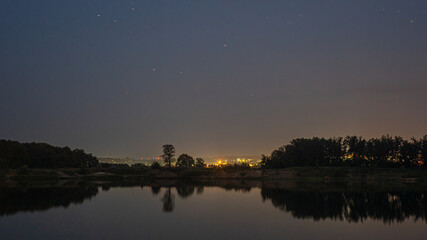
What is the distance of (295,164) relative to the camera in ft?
391

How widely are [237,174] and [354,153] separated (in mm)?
42380

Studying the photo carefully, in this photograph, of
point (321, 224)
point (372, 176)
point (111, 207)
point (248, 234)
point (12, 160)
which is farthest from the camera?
point (12, 160)

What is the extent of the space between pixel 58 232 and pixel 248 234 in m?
10.5

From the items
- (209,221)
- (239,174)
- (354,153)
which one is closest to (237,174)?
(239,174)

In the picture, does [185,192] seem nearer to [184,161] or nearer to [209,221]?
[209,221]

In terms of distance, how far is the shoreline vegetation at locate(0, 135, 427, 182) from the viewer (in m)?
100

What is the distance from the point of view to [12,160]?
360 ft

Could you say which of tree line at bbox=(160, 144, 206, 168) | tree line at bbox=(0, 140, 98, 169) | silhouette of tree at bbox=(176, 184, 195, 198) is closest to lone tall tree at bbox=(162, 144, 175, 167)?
tree line at bbox=(160, 144, 206, 168)

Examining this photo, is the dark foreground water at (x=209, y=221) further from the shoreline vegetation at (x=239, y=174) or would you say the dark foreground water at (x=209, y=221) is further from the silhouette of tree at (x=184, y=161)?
the silhouette of tree at (x=184, y=161)

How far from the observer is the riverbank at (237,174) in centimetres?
9369

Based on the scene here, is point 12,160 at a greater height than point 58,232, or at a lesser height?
greater

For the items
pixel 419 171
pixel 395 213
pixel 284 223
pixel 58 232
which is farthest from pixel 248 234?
pixel 419 171

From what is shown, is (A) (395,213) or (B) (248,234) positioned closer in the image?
(B) (248,234)

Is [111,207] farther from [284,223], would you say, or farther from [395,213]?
[395,213]
